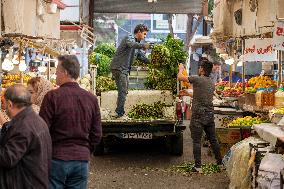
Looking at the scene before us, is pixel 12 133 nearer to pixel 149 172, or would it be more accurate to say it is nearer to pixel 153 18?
pixel 149 172

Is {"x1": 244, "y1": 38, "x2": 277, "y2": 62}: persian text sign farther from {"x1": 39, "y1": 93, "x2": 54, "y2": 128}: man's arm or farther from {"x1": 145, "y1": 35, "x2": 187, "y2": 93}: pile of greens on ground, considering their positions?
{"x1": 39, "y1": 93, "x2": 54, "y2": 128}: man's arm

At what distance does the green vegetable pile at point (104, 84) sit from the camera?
13.8 metres

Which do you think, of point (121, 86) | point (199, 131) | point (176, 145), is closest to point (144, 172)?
point (199, 131)

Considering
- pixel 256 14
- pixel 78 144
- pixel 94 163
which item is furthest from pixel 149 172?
pixel 78 144

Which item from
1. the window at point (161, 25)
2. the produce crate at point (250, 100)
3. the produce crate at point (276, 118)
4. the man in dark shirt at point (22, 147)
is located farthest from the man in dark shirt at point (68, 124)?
the window at point (161, 25)

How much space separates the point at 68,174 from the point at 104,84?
8.43 meters

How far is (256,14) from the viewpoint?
12938mm

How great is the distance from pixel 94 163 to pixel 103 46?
5367 millimetres

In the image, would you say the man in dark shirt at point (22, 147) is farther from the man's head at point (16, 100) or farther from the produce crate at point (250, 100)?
the produce crate at point (250, 100)

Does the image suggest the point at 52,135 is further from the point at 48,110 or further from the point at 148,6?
the point at 148,6

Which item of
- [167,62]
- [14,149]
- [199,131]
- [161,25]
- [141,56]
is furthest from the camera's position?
[161,25]

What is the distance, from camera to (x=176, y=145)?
13211mm

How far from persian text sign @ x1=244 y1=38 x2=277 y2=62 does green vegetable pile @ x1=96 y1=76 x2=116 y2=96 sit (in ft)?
11.7

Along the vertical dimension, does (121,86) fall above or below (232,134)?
above
